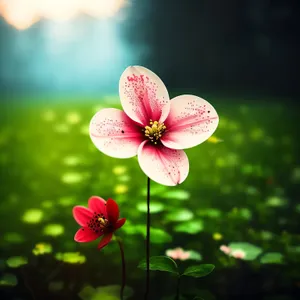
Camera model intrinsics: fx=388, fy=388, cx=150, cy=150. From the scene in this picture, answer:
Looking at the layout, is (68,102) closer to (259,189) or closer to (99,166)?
(99,166)

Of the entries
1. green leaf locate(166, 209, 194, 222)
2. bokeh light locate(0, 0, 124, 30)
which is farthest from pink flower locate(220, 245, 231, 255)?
bokeh light locate(0, 0, 124, 30)

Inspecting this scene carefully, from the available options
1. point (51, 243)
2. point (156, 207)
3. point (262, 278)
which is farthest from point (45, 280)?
point (262, 278)

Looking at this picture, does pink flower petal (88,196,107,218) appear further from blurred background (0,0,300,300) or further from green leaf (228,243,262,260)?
green leaf (228,243,262,260)

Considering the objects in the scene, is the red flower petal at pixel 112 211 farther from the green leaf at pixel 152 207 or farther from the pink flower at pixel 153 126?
the green leaf at pixel 152 207

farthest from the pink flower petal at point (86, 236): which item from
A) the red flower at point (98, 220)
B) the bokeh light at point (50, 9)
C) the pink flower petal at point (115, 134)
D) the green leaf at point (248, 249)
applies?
the bokeh light at point (50, 9)

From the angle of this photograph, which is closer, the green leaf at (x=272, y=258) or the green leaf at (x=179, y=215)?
the green leaf at (x=272, y=258)

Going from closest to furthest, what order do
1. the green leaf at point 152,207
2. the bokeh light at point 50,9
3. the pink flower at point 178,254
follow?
the pink flower at point 178,254
the green leaf at point 152,207
the bokeh light at point 50,9

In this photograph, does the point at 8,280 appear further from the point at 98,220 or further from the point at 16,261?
the point at 98,220
